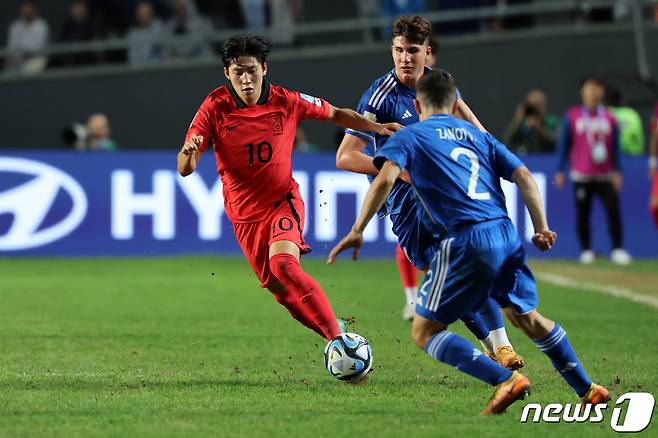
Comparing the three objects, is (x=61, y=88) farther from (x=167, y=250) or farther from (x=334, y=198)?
(x=334, y=198)

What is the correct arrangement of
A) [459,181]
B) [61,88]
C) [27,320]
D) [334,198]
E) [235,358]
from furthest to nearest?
[61,88] < [334,198] < [27,320] < [235,358] < [459,181]

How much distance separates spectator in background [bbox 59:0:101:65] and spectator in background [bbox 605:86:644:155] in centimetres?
782

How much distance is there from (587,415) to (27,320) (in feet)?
19.3

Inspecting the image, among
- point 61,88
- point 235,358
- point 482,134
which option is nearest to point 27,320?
point 235,358

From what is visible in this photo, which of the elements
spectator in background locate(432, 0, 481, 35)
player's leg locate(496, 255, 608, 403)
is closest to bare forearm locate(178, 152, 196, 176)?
player's leg locate(496, 255, 608, 403)

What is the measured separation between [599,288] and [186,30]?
350 inches

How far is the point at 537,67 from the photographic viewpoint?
67.8ft

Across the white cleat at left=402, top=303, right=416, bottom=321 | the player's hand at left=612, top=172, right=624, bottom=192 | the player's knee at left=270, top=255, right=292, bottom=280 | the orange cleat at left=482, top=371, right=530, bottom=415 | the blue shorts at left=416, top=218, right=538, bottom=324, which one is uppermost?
the blue shorts at left=416, top=218, right=538, bottom=324

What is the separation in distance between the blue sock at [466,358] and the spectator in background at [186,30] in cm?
1432

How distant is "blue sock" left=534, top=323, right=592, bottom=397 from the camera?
673 cm

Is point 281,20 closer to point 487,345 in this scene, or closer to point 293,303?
point 293,303

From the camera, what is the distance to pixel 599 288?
47.2 ft

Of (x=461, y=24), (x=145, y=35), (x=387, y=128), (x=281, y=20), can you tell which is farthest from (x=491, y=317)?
(x=145, y=35)
